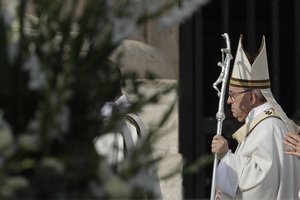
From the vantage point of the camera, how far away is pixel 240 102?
183 inches

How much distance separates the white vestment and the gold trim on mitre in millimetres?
156

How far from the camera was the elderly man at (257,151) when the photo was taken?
4.50 metres

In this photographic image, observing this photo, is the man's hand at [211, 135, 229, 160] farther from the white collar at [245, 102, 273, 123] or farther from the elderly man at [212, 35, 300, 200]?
the white collar at [245, 102, 273, 123]

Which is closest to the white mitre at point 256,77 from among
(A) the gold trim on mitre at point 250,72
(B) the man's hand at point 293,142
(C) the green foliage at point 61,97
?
(A) the gold trim on mitre at point 250,72

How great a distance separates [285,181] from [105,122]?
2.89 meters

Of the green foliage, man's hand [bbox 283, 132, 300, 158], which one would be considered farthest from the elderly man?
the green foliage

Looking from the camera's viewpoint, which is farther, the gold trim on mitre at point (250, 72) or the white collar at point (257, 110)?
the gold trim on mitre at point (250, 72)

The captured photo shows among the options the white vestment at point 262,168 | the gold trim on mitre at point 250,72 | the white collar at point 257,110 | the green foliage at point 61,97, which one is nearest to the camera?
the green foliage at point 61,97

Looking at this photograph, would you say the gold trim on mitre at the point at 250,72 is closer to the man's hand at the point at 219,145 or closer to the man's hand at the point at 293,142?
the man's hand at the point at 219,145

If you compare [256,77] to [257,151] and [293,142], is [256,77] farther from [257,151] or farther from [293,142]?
[293,142]

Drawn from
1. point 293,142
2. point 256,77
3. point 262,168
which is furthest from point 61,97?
point 256,77

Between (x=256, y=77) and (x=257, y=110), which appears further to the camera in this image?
(x=256, y=77)

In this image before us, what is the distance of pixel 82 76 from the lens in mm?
1687

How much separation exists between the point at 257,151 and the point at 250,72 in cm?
48
